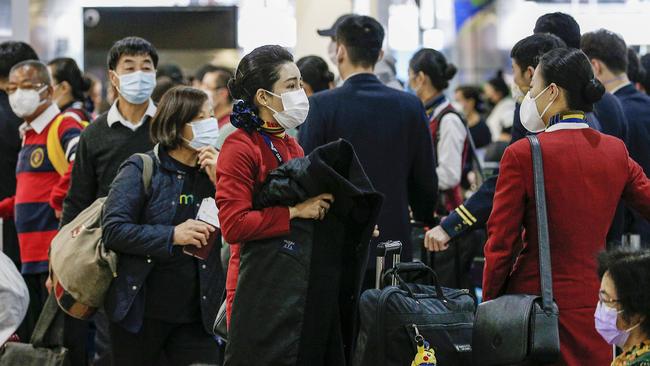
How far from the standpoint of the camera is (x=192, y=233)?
4.76 metres

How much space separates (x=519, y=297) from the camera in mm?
3893

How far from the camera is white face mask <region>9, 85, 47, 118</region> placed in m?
6.50

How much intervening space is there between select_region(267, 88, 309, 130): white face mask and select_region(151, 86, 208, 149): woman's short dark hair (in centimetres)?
88

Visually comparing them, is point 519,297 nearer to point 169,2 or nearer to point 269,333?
point 269,333

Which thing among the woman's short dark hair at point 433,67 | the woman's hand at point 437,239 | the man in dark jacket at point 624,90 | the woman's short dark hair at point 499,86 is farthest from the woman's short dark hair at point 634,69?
the woman's short dark hair at point 499,86

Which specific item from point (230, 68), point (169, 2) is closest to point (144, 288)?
point (230, 68)

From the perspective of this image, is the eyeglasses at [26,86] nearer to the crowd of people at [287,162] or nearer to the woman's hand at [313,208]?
the crowd of people at [287,162]

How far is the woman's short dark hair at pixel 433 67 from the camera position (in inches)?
286

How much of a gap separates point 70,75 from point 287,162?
3.67 metres

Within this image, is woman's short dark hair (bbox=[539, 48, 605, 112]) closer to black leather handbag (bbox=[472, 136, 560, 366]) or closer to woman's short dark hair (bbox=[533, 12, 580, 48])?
black leather handbag (bbox=[472, 136, 560, 366])

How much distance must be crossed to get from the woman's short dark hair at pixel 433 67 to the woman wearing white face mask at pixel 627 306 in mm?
3676

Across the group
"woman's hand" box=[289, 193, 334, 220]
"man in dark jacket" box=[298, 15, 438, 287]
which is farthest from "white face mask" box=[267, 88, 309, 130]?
"man in dark jacket" box=[298, 15, 438, 287]

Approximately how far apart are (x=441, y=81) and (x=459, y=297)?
3226 mm

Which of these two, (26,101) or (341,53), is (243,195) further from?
(26,101)
